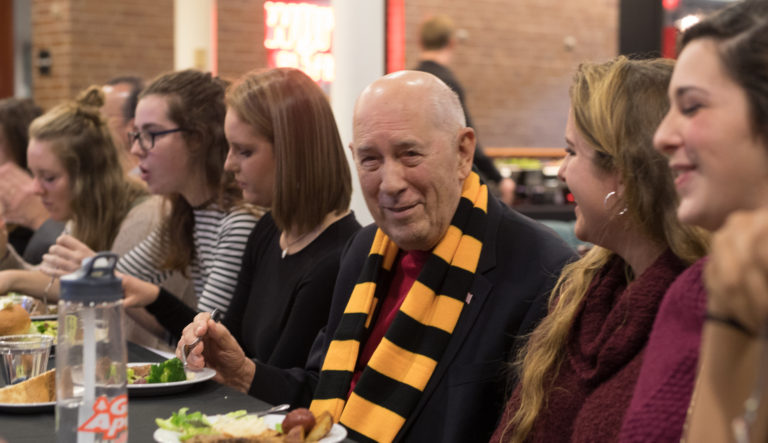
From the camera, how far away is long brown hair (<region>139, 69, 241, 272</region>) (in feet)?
10.5

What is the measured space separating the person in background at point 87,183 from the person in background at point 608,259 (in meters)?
2.23

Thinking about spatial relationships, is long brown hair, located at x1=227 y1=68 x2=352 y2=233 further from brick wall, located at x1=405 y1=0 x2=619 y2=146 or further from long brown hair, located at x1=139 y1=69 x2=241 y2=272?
brick wall, located at x1=405 y1=0 x2=619 y2=146

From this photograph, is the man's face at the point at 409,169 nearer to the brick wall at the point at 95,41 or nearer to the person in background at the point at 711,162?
the person in background at the point at 711,162

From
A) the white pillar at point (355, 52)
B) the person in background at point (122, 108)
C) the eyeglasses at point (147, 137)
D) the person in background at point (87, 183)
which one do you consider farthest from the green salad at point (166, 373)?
the person in background at point (122, 108)

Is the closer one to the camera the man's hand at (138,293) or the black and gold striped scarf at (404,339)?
the black and gold striped scarf at (404,339)

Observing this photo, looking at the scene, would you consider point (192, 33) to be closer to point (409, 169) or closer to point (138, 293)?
point (138, 293)

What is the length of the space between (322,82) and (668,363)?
7.55m

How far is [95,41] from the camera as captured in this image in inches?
324

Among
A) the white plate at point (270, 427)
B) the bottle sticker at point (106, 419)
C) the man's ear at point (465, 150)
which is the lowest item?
the white plate at point (270, 427)

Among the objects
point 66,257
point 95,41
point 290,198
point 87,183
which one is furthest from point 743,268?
point 95,41

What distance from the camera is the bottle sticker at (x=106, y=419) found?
1.38 m

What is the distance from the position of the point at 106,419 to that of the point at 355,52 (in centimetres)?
287

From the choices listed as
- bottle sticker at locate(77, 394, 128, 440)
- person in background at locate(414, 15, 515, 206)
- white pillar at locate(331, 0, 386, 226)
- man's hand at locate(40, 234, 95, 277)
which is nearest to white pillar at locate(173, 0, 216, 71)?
person in background at locate(414, 15, 515, 206)

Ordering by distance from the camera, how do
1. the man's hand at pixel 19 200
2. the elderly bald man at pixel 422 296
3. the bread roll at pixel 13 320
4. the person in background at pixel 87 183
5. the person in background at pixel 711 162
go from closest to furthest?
the person in background at pixel 711 162
the elderly bald man at pixel 422 296
the bread roll at pixel 13 320
the person in background at pixel 87 183
the man's hand at pixel 19 200
